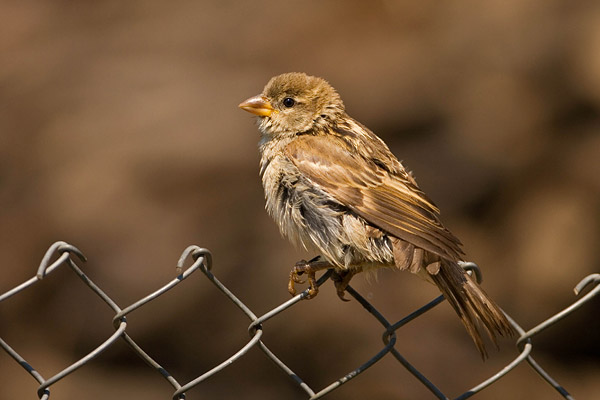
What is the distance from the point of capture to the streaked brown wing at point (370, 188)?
3.25 metres

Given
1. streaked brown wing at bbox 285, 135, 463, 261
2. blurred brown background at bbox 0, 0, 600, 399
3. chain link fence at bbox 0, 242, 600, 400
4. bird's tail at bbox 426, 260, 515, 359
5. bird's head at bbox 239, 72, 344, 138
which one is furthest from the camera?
blurred brown background at bbox 0, 0, 600, 399

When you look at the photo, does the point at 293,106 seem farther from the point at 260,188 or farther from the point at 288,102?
the point at 260,188

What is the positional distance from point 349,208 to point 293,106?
2.61 ft

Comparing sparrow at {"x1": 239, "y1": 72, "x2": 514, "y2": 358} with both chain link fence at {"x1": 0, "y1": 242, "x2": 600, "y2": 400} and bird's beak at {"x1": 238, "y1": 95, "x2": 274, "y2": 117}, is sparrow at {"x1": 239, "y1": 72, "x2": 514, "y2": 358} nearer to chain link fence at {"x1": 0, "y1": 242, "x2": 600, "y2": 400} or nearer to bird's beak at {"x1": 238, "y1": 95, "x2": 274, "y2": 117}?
bird's beak at {"x1": 238, "y1": 95, "x2": 274, "y2": 117}

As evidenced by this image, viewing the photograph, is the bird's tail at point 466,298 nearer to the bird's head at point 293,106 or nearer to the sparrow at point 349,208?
the sparrow at point 349,208

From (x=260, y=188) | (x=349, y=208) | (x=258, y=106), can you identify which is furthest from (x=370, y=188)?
(x=260, y=188)

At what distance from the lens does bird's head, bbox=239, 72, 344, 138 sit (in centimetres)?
408

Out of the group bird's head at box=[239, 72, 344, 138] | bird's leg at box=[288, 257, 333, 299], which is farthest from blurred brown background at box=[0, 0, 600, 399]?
bird's leg at box=[288, 257, 333, 299]

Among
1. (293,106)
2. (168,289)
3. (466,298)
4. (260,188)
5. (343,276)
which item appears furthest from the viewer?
(260,188)

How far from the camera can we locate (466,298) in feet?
9.98

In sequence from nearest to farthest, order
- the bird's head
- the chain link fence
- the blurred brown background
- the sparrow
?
the chain link fence, the sparrow, the bird's head, the blurred brown background

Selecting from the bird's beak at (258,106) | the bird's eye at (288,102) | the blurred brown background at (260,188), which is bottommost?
the blurred brown background at (260,188)

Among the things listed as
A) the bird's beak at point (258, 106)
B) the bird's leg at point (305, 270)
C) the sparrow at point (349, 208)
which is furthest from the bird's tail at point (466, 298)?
the bird's beak at point (258, 106)

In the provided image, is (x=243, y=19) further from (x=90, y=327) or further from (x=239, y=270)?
(x=90, y=327)
